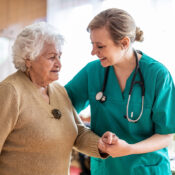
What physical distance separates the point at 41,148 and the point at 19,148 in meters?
0.11

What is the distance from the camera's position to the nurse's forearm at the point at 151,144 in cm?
121

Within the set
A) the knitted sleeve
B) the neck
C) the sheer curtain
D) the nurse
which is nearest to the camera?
the knitted sleeve

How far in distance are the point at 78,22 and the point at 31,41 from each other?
285 cm

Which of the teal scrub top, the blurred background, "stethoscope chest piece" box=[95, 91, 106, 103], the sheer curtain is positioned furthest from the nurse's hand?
the blurred background

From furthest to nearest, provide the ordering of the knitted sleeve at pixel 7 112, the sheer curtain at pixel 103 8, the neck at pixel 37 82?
the sheer curtain at pixel 103 8, the neck at pixel 37 82, the knitted sleeve at pixel 7 112

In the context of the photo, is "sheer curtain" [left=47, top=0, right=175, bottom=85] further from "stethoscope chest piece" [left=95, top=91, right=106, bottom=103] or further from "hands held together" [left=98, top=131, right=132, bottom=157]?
"hands held together" [left=98, top=131, right=132, bottom=157]

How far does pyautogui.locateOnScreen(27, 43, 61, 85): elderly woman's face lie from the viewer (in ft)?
4.46

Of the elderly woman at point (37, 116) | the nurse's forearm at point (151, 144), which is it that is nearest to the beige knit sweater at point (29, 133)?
the elderly woman at point (37, 116)

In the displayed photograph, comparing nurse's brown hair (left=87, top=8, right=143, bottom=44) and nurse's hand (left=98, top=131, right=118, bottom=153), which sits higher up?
nurse's brown hair (left=87, top=8, right=143, bottom=44)

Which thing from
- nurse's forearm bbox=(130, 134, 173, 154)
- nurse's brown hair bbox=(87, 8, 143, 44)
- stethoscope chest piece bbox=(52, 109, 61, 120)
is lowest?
nurse's forearm bbox=(130, 134, 173, 154)

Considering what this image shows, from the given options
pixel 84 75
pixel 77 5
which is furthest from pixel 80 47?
pixel 84 75

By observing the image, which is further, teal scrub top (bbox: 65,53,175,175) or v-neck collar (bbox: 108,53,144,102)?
v-neck collar (bbox: 108,53,144,102)

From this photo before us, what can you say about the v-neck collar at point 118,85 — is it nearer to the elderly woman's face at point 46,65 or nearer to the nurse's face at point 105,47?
the nurse's face at point 105,47

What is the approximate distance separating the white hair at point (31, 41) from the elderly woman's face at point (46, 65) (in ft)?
0.09
